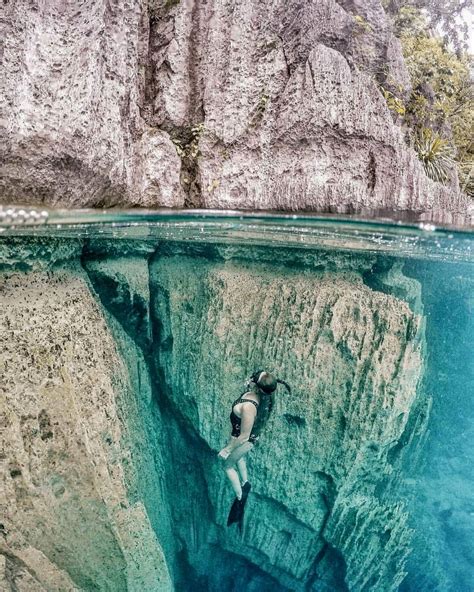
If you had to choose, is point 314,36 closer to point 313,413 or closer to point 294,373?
point 294,373

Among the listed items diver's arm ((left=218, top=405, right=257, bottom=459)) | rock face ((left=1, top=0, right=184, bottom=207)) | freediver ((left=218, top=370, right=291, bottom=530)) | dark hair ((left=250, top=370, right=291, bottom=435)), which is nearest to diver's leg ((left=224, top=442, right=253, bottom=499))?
freediver ((left=218, top=370, right=291, bottom=530))

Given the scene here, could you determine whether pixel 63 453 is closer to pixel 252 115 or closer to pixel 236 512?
pixel 236 512

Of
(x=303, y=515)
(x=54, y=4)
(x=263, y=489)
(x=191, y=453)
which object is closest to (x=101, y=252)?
(x=54, y=4)

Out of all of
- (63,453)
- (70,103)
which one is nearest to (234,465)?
(63,453)

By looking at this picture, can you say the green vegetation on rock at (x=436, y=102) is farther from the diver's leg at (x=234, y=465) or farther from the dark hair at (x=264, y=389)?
the diver's leg at (x=234, y=465)

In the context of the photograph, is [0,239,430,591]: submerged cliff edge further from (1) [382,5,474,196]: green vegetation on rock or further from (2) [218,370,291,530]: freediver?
(1) [382,5,474,196]: green vegetation on rock

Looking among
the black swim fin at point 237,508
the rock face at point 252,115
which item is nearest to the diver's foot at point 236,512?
the black swim fin at point 237,508
